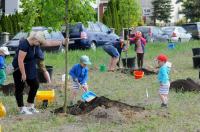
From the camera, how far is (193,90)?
13047 mm

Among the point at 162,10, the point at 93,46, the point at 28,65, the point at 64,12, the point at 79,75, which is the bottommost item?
the point at 93,46

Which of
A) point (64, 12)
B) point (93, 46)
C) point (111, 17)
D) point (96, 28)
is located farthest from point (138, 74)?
point (111, 17)

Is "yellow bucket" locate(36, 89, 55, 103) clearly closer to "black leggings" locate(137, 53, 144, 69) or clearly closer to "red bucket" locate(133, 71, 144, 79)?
"red bucket" locate(133, 71, 144, 79)

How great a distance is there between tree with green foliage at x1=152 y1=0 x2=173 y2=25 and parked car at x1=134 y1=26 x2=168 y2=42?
27.0 metres

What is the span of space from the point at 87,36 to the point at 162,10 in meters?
39.0

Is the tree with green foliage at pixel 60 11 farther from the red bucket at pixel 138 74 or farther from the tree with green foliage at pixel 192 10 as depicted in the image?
the tree with green foliage at pixel 192 10

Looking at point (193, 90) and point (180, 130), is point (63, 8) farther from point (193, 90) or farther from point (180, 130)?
point (193, 90)

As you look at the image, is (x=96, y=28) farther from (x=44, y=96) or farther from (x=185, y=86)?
(x=44, y=96)

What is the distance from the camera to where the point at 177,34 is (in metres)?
38.3

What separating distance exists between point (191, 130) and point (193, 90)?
4.42m

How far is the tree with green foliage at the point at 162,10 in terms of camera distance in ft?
216

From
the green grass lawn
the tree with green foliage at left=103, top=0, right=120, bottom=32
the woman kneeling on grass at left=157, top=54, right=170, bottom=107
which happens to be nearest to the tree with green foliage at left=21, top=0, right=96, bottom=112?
the green grass lawn

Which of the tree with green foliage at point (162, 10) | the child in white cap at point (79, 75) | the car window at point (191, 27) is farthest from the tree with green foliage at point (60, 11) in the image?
the tree with green foliage at point (162, 10)

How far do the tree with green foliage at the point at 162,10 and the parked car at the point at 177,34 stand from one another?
84.5 feet
